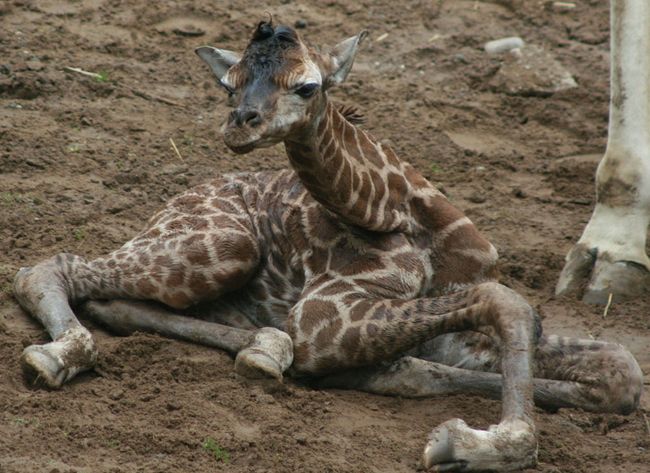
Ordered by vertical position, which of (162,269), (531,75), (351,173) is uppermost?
(351,173)

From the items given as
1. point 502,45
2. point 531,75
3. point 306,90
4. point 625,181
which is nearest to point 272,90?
point 306,90

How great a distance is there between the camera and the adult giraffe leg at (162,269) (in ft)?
23.5

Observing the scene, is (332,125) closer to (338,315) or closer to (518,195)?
(338,315)

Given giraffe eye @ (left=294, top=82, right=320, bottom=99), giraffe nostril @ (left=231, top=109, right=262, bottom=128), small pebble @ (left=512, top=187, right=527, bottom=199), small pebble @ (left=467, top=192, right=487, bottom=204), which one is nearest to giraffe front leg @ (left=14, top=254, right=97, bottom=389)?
giraffe nostril @ (left=231, top=109, right=262, bottom=128)

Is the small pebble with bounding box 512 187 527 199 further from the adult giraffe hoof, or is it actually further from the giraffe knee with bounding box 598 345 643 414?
the giraffe knee with bounding box 598 345 643 414

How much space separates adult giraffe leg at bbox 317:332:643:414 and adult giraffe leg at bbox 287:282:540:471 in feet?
0.42

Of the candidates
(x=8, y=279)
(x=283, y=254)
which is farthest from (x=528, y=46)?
Answer: (x=8, y=279)

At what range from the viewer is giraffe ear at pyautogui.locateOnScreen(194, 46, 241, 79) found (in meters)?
6.73

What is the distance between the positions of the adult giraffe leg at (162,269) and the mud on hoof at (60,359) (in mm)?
409

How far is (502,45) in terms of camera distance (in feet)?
38.2

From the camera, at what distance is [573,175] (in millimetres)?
9961

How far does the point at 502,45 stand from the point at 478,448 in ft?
21.7

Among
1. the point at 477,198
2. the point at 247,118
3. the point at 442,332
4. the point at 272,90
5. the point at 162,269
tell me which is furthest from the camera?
the point at 477,198

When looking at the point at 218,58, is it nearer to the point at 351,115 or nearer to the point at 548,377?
the point at 351,115
